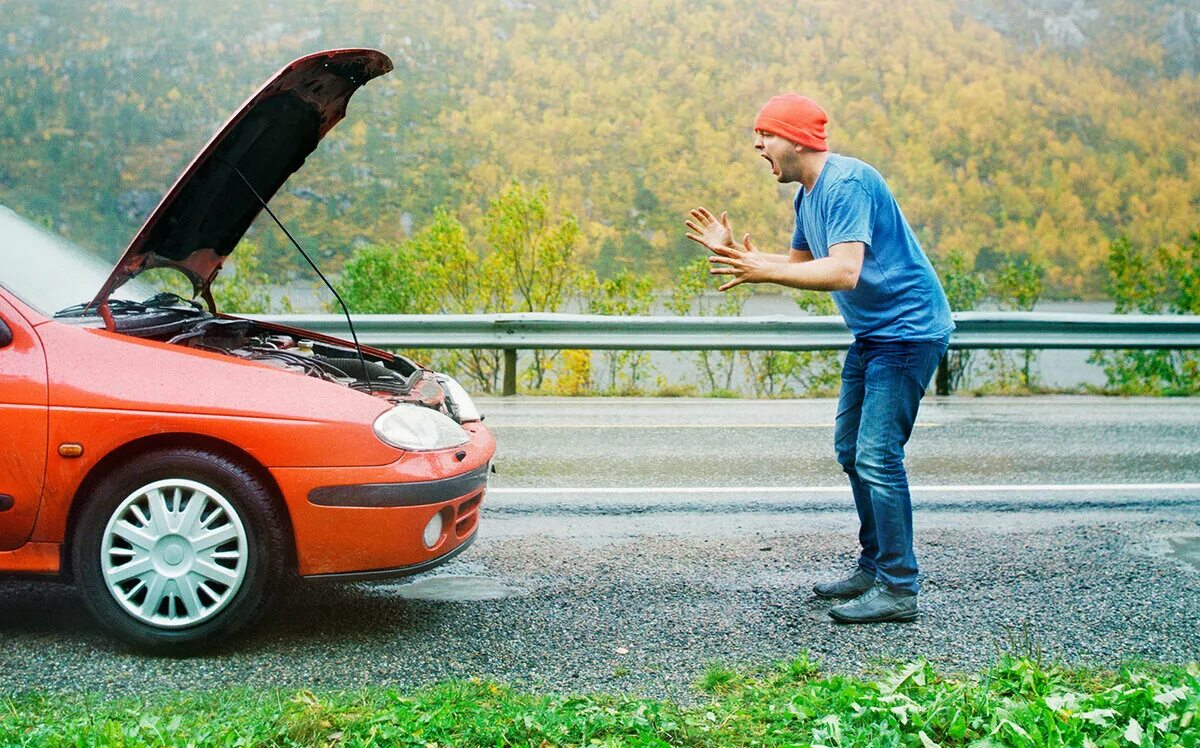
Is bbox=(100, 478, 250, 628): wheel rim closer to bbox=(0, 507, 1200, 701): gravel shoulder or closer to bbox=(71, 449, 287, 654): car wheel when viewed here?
bbox=(71, 449, 287, 654): car wheel

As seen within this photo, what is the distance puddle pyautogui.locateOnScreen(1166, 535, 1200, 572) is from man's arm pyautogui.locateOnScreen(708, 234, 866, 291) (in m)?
2.19

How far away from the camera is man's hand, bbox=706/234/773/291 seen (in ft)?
13.0

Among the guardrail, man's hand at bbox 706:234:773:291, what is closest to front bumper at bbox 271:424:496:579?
man's hand at bbox 706:234:773:291

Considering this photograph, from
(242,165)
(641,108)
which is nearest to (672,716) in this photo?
(242,165)

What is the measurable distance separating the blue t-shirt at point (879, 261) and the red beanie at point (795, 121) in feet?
0.35

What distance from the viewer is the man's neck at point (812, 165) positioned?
163 inches

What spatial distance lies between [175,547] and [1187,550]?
4247 mm

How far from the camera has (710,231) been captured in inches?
166

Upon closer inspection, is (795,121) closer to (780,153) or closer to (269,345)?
(780,153)

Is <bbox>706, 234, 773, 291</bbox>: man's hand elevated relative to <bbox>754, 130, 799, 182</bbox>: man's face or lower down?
lower down

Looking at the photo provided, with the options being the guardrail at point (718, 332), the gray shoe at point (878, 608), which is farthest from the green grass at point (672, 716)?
the guardrail at point (718, 332)

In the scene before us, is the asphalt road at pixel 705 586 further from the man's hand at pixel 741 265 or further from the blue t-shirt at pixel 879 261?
the man's hand at pixel 741 265

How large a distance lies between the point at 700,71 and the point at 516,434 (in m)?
40.2

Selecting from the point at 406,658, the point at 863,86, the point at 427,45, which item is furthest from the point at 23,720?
the point at 427,45
